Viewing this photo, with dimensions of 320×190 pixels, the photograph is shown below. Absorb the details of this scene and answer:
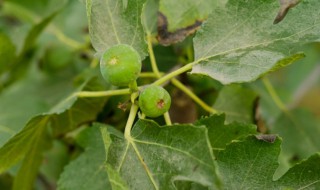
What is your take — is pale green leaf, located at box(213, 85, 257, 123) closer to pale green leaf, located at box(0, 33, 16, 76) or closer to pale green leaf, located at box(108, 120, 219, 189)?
pale green leaf, located at box(108, 120, 219, 189)

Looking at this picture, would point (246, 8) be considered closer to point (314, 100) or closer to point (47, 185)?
point (47, 185)

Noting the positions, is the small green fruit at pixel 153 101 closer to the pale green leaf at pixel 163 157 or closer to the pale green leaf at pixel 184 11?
the pale green leaf at pixel 163 157

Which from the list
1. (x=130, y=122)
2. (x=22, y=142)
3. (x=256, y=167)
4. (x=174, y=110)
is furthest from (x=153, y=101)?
(x=174, y=110)

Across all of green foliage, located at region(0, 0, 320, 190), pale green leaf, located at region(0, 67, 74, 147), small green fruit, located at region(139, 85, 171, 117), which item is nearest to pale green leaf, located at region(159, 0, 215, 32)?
green foliage, located at region(0, 0, 320, 190)

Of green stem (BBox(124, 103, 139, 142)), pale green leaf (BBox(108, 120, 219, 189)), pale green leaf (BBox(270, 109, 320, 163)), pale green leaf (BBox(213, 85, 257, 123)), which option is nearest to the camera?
pale green leaf (BBox(108, 120, 219, 189))

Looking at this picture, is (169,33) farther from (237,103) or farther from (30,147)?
(30,147)

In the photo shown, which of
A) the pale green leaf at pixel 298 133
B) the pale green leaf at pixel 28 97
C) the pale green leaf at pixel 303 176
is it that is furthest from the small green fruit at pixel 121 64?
the pale green leaf at pixel 298 133
